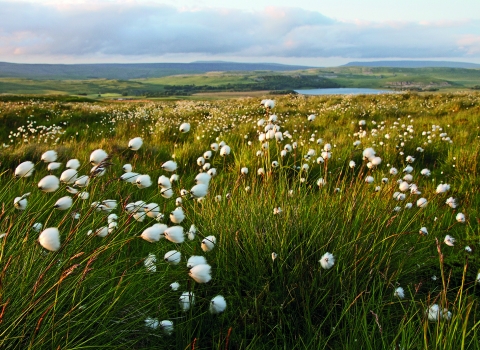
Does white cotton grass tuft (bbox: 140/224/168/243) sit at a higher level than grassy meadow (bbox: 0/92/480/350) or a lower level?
higher

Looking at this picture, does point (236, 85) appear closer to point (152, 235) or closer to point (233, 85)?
point (233, 85)

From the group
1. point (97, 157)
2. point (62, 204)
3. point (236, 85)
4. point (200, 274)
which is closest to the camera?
point (200, 274)

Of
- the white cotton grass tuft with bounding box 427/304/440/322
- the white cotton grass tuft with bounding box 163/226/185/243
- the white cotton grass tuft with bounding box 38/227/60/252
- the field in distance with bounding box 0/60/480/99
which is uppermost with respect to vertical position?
the white cotton grass tuft with bounding box 38/227/60/252

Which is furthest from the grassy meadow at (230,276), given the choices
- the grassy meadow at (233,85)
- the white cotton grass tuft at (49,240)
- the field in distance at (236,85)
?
the grassy meadow at (233,85)

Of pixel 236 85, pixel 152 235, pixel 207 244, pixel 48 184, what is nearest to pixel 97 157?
pixel 48 184

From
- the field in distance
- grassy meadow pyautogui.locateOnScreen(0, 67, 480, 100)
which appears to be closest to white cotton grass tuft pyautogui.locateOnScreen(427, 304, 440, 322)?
the field in distance

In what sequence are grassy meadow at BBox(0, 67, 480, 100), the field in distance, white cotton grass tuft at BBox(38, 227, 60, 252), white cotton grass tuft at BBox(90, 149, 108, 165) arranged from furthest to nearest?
grassy meadow at BBox(0, 67, 480, 100) < the field in distance < white cotton grass tuft at BBox(90, 149, 108, 165) < white cotton grass tuft at BBox(38, 227, 60, 252)

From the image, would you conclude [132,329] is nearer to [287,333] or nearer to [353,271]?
[287,333]

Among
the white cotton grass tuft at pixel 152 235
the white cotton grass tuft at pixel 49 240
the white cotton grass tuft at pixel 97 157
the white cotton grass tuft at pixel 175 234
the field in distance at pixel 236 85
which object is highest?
the white cotton grass tuft at pixel 97 157

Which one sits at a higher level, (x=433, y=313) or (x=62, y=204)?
(x=62, y=204)

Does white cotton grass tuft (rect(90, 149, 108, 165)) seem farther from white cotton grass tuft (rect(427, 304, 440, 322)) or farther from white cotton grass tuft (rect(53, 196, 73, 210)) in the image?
white cotton grass tuft (rect(427, 304, 440, 322))

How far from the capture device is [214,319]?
2381 mm

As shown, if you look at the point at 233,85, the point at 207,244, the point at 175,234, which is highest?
the point at 175,234

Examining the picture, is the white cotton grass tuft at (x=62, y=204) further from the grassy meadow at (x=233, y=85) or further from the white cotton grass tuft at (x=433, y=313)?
the grassy meadow at (x=233, y=85)
